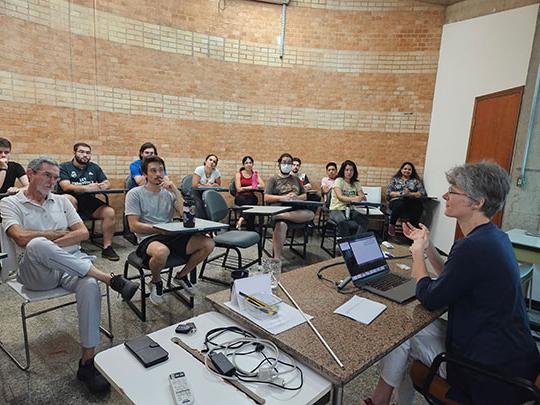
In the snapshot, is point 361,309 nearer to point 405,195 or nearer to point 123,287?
point 123,287

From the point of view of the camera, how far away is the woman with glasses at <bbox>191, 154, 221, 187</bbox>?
5.30m

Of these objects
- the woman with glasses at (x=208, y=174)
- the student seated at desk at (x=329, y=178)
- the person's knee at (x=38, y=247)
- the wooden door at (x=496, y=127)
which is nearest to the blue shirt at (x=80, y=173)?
the woman with glasses at (x=208, y=174)

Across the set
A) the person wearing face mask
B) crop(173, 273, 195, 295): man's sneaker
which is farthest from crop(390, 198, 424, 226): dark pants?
crop(173, 273, 195, 295): man's sneaker

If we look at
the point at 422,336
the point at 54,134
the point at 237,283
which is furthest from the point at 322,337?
the point at 54,134

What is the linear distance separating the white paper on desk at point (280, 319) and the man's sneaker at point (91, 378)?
43.2 inches

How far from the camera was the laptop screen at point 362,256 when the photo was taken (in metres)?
1.67

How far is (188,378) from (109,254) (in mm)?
3558

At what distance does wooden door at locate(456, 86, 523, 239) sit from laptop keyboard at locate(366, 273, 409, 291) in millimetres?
2839

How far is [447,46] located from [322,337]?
19.9 feet

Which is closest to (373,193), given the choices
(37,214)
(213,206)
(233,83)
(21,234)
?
(233,83)

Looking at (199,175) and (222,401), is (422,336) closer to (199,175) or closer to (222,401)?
(222,401)

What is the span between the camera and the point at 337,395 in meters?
1.03

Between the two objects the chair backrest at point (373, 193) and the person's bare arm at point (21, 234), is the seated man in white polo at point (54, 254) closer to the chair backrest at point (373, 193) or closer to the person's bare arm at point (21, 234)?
the person's bare arm at point (21, 234)

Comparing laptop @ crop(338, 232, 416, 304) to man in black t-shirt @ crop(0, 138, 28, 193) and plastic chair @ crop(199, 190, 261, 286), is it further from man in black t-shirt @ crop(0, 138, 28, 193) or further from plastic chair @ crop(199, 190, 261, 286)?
man in black t-shirt @ crop(0, 138, 28, 193)
